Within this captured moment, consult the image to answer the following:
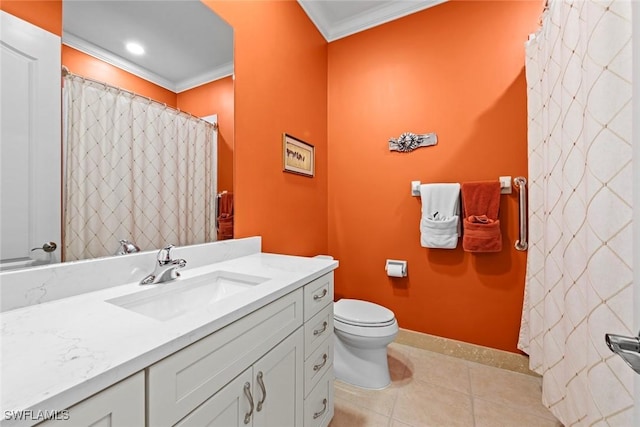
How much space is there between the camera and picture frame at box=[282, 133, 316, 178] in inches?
69.7

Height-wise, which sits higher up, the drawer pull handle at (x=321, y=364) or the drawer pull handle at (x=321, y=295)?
the drawer pull handle at (x=321, y=295)

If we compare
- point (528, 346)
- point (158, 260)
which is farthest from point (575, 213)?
point (158, 260)

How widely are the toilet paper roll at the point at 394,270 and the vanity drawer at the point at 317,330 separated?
0.94m

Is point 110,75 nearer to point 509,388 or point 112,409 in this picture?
point 112,409

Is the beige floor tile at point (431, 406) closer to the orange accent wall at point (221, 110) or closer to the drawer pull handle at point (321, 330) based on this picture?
the drawer pull handle at point (321, 330)

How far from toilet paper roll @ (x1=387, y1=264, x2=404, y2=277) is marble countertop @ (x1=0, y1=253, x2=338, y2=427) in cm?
136

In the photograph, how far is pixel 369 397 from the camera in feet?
4.78

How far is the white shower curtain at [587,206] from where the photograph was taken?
77cm

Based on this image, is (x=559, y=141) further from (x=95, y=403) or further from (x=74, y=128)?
(x=74, y=128)

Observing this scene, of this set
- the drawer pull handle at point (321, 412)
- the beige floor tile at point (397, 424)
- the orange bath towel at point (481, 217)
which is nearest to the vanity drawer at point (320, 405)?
the drawer pull handle at point (321, 412)

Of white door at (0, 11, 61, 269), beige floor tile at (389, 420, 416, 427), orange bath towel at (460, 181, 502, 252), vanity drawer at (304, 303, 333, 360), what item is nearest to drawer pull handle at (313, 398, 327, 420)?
vanity drawer at (304, 303, 333, 360)

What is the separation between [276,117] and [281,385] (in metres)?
1.51

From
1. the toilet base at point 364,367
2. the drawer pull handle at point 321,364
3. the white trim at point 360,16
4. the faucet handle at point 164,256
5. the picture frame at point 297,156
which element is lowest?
the toilet base at point 364,367

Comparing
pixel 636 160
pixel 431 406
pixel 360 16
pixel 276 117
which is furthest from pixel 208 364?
pixel 360 16
